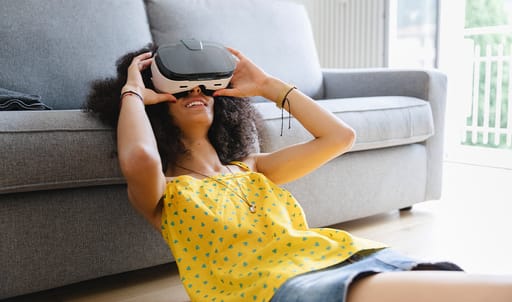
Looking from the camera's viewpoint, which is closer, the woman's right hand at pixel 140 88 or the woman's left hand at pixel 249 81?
the woman's right hand at pixel 140 88

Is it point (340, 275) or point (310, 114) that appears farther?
point (310, 114)

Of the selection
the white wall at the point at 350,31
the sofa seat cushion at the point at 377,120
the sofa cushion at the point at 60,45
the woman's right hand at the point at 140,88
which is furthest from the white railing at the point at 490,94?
the woman's right hand at the point at 140,88

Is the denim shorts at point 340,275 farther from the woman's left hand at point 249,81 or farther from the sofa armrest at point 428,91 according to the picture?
the sofa armrest at point 428,91

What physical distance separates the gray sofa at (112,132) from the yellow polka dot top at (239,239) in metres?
0.29

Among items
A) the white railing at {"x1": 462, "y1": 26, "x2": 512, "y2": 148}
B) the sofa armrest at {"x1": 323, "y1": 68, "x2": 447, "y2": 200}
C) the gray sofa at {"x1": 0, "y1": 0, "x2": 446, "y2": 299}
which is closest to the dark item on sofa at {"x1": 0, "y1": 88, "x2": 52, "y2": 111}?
the gray sofa at {"x1": 0, "y1": 0, "x2": 446, "y2": 299}

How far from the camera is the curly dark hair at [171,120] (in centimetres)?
121

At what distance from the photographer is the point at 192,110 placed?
1.18 metres

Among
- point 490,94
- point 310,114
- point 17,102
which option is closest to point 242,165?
point 310,114

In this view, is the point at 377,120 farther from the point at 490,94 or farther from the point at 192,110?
the point at 490,94

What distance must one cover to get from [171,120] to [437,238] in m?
1.07

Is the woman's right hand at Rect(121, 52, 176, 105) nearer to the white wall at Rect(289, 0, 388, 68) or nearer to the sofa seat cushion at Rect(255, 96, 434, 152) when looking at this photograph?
the sofa seat cushion at Rect(255, 96, 434, 152)

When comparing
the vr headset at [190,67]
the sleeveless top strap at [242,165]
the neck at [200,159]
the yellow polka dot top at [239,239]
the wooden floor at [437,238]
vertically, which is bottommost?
the wooden floor at [437,238]

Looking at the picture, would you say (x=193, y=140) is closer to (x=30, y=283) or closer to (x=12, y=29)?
(x=30, y=283)

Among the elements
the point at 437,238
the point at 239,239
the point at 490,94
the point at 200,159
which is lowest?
the point at 437,238
